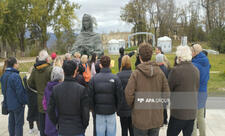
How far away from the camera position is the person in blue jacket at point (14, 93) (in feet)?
→ 12.2

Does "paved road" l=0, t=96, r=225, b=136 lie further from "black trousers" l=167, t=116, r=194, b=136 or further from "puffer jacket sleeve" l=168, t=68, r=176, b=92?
"puffer jacket sleeve" l=168, t=68, r=176, b=92

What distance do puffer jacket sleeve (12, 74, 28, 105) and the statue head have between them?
8.42 metres

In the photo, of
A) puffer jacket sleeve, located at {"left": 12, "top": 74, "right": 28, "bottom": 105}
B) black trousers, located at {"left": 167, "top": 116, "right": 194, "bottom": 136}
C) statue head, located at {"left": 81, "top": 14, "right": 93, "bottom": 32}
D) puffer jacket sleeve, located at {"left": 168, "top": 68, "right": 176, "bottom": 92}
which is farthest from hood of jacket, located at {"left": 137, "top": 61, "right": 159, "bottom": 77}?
statue head, located at {"left": 81, "top": 14, "right": 93, "bottom": 32}

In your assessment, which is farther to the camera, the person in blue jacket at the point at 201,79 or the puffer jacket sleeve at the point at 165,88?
the person in blue jacket at the point at 201,79

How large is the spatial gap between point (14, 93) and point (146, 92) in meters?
2.60

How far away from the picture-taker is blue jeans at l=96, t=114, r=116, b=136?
3.23 meters

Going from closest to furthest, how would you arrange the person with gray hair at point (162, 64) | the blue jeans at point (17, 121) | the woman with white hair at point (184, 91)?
the woman with white hair at point (184, 91) → the blue jeans at point (17, 121) → the person with gray hair at point (162, 64)

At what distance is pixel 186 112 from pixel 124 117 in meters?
1.12

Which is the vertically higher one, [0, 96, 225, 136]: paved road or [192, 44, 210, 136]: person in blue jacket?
[192, 44, 210, 136]: person in blue jacket

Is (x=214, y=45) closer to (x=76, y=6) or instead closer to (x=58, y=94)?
(x=76, y=6)

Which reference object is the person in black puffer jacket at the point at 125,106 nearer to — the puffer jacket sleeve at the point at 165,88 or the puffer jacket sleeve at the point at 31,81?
the puffer jacket sleeve at the point at 165,88

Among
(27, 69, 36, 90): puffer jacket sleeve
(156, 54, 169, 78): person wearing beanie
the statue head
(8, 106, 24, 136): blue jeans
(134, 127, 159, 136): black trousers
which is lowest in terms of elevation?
(8, 106, 24, 136): blue jeans

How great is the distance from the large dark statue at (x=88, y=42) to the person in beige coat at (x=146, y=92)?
847 cm

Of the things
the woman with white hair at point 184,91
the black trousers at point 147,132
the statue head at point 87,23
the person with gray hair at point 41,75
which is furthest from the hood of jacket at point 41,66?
the statue head at point 87,23
